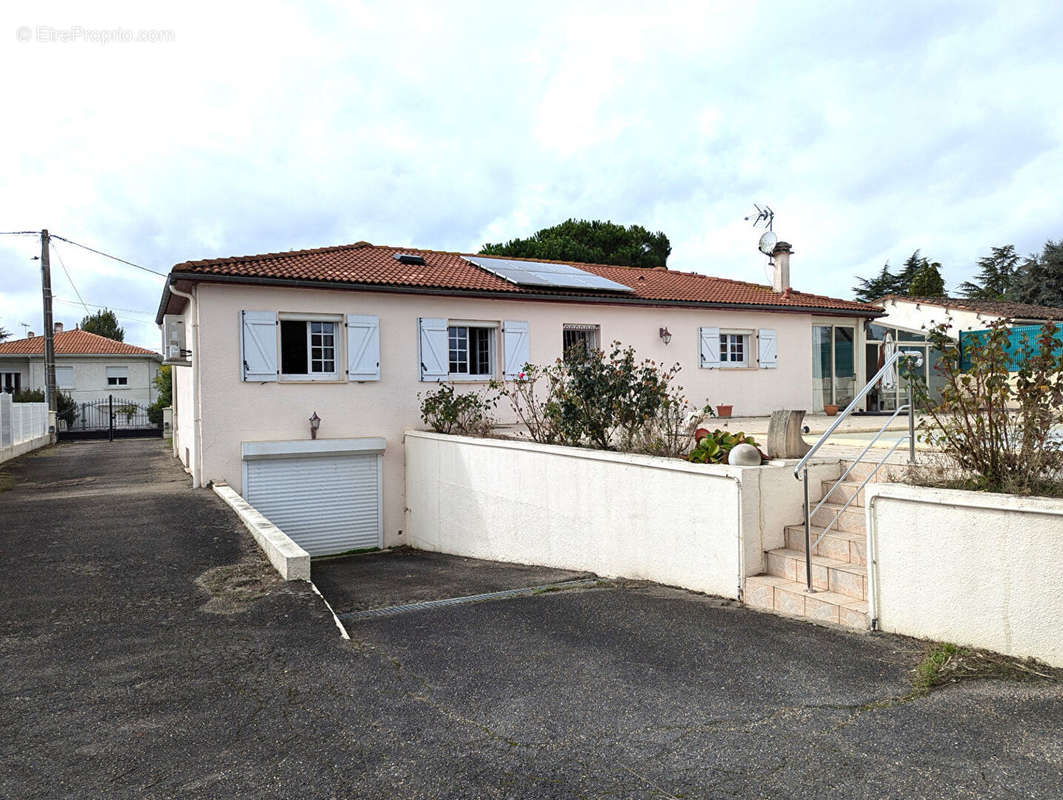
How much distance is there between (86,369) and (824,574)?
138ft

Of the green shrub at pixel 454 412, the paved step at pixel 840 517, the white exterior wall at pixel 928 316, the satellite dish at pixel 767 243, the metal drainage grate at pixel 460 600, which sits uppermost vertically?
the satellite dish at pixel 767 243

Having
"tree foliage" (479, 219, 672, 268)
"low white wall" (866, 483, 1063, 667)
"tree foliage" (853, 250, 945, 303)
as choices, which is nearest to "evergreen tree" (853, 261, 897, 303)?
"tree foliage" (853, 250, 945, 303)

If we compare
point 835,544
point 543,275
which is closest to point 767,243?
point 543,275

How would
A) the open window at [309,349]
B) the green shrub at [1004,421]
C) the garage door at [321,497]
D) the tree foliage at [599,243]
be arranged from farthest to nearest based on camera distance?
the tree foliage at [599,243]
the open window at [309,349]
the garage door at [321,497]
the green shrub at [1004,421]

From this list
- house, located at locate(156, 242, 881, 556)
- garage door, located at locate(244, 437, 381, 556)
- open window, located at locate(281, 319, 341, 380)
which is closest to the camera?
house, located at locate(156, 242, 881, 556)

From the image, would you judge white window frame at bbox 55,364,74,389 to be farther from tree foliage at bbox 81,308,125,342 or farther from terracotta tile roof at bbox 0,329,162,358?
tree foliage at bbox 81,308,125,342

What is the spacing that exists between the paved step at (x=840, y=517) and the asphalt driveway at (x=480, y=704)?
3.85ft

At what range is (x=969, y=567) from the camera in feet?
13.8

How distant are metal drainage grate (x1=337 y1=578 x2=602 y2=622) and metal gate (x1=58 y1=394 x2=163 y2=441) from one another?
93.0 ft

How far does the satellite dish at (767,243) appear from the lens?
19.0 metres

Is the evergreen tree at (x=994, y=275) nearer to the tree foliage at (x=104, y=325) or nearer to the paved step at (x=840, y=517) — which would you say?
the paved step at (x=840, y=517)

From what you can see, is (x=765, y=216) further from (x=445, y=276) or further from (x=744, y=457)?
(x=744, y=457)

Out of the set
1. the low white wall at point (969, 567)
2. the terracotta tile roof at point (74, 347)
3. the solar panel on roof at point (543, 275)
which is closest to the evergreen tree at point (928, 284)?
the solar panel on roof at point (543, 275)

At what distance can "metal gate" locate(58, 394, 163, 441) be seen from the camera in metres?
30.8
